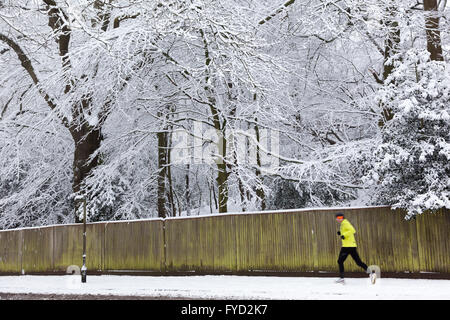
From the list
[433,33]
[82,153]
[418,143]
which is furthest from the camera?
[82,153]

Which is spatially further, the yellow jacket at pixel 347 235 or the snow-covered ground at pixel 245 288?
the yellow jacket at pixel 347 235

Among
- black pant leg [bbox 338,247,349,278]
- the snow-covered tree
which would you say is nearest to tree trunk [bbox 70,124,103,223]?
black pant leg [bbox 338,247,349,278]

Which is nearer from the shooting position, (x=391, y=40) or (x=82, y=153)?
(x=391, y=40)

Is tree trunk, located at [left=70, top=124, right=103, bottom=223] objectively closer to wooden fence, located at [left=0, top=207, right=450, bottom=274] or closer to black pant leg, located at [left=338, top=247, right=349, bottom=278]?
wooden fence, located at [left=0, top=207, right=450, bottom=274]

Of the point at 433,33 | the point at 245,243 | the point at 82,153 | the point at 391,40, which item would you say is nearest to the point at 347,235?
the point at 245,243

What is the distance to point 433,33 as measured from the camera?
14617 millimetres

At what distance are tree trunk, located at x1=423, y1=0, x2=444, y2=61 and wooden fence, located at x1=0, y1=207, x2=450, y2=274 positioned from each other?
5.99 m

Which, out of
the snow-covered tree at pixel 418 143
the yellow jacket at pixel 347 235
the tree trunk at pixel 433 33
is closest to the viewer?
the snow-covered tree at pixel 418 143

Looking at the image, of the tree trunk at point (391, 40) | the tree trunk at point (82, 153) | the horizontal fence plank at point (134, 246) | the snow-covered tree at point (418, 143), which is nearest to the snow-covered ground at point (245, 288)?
the horizontal fence plank at point (134, 246)

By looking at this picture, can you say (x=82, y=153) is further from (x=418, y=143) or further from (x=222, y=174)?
(x=418, y=143)

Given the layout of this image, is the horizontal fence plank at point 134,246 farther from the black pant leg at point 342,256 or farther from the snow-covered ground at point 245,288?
the black pant leg at point 342,256

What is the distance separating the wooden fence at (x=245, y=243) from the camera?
12141 millimetres

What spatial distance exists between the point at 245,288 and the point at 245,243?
9.47 feet

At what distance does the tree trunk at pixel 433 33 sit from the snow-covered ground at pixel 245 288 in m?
7.72
